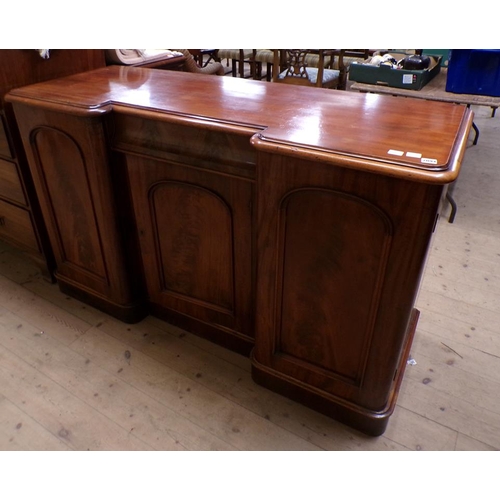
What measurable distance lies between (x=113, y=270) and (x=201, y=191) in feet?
1.84

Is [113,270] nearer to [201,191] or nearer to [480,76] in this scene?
[201,191]

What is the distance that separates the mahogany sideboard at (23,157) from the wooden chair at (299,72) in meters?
2.37

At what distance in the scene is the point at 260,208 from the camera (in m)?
1.17

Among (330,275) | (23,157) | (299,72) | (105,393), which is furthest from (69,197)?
(299,72)

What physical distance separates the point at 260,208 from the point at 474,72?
1893 mm

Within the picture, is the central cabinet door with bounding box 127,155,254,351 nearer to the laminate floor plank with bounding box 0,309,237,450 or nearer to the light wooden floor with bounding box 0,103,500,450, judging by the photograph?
the light wooden floor with bounding box 0,103,500,450

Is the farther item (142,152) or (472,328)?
(472,328)

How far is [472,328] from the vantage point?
5.75 ft

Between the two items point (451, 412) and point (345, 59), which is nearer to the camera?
point (451, 412)

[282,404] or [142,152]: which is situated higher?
[142,152]

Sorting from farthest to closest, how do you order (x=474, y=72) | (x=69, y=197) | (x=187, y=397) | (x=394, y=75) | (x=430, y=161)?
(x=394, y=75) < (x=474, y=72) < (x=69, y=197) < (x=187, y=397) < (x=430, y=161)

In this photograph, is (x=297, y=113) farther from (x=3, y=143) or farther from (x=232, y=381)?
(x=3, y=143)

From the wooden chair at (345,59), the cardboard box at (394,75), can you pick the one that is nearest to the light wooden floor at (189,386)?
the cardboard box at (394,75)
